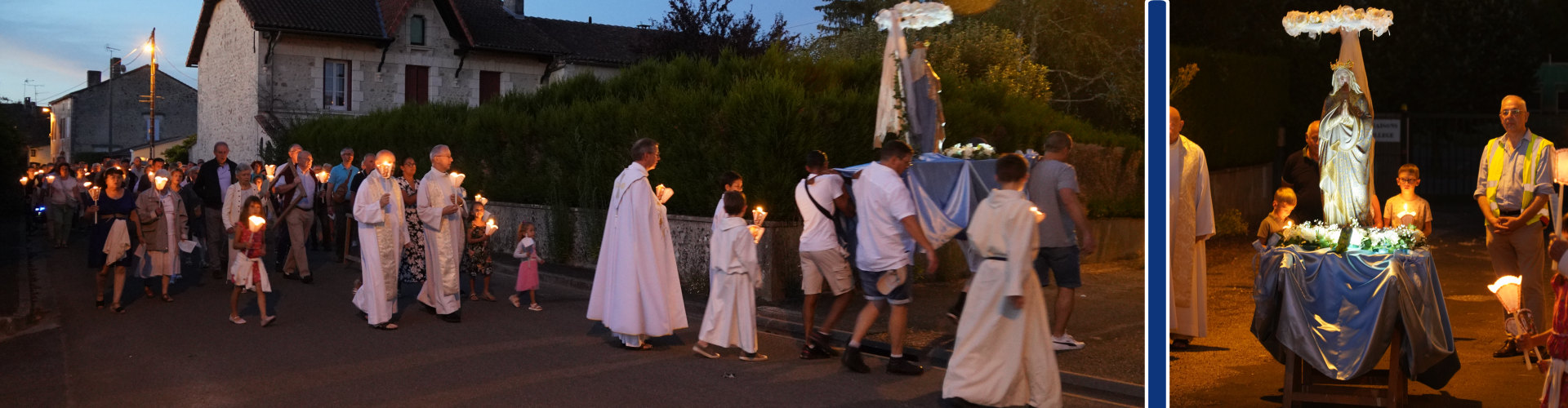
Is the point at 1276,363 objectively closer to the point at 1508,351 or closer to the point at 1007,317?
the point at 1508,351

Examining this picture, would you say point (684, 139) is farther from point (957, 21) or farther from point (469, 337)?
point (957, 21)

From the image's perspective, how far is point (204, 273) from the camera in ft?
50.6

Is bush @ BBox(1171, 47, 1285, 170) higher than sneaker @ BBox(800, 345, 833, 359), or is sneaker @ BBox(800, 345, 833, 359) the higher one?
bush @ BBox(1171, 47, 1285, 170)

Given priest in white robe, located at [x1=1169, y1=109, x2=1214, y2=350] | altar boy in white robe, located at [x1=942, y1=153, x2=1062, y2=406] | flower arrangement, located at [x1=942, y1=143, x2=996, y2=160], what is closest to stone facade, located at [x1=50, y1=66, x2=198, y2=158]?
flower arrangement, located at [x1=942, y1=143, x2=996, y2=160]

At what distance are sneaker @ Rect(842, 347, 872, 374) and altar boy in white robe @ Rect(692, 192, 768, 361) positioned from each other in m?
0.82

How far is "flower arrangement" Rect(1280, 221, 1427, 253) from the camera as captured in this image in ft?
20.1

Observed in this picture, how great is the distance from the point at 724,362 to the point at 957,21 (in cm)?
1707

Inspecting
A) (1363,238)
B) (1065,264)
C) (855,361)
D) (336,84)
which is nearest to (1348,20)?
(1363,238)

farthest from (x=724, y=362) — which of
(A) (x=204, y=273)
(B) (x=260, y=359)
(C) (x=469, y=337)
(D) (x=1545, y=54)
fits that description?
(A) (x=204, y=273)

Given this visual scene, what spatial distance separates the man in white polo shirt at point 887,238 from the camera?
A: 7707mm

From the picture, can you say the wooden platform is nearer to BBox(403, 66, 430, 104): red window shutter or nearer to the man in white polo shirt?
the man in white polo shirt

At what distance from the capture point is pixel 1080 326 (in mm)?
9789

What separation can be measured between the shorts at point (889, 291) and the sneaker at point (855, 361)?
0.40 metres

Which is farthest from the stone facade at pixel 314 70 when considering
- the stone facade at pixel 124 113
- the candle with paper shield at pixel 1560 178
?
the candle with paper shield at pixel 1560 178
